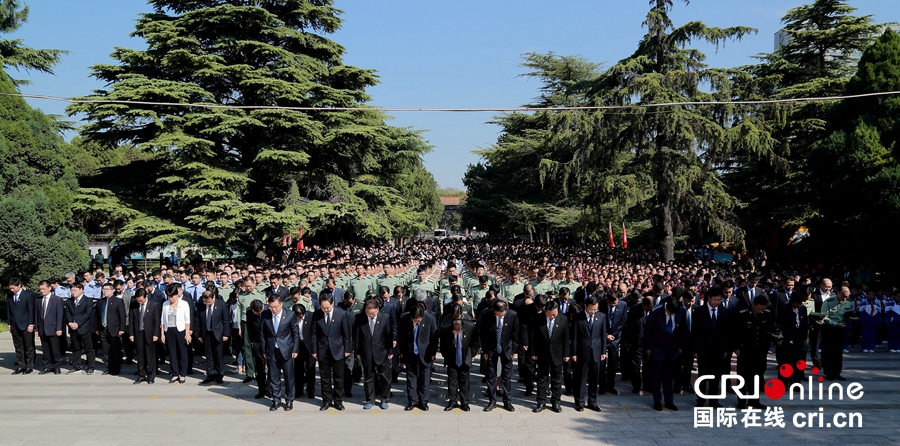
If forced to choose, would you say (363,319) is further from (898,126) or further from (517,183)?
(517,183)

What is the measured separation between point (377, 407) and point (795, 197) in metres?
22.3

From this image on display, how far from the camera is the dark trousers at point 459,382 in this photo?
8.52 m

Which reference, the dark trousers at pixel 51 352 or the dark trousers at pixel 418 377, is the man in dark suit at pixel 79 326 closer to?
the dark trousers at pixel 51 352

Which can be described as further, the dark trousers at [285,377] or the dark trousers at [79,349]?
the dark trousers at [79,349]

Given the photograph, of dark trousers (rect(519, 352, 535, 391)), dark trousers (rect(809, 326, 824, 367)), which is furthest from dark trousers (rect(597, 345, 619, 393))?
dark trousers (rect(809, 326, 824, 367))

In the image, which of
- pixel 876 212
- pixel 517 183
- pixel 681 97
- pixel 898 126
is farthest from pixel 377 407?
pixel 517 183

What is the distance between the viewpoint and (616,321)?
9.30m

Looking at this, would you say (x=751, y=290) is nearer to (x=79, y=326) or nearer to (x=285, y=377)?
(x=285, y=377)

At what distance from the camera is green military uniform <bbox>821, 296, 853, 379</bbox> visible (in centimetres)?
998


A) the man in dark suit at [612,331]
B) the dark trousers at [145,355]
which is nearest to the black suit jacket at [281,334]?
the dark trousers at [145,355]

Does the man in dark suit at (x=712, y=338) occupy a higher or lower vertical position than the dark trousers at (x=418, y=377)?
higher

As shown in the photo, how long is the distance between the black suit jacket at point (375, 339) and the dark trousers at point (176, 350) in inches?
139

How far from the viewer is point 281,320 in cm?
873

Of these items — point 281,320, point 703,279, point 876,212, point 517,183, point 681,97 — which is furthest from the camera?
point 517,183
